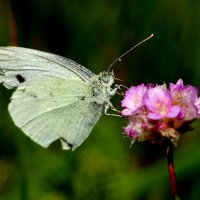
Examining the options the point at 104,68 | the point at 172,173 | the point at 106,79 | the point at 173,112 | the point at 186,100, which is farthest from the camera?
the point at 104,68

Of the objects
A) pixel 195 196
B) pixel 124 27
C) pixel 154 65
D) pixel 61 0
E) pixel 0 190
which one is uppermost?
pixel 61 0

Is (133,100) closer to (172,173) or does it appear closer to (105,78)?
(105,78)

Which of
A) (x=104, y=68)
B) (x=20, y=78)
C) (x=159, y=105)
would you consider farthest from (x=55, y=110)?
(x=104, y=68)

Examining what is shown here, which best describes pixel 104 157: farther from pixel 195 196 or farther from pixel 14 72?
pixel 14 72

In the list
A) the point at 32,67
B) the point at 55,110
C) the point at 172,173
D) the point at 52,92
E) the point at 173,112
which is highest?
the point at 32,67

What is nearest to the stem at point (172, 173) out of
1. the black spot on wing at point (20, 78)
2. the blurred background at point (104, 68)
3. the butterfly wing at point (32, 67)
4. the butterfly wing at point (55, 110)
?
the butterfly wing at point (55, 110)

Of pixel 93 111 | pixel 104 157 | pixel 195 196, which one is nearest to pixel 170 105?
pixel 93 111
